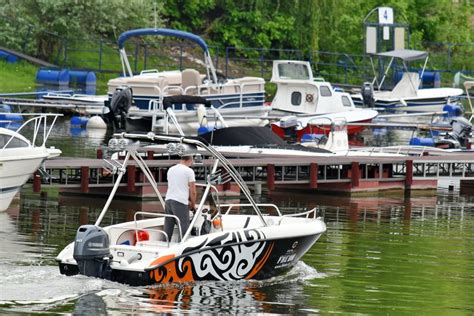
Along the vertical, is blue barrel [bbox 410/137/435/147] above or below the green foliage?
below

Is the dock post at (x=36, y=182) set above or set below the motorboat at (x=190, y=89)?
below

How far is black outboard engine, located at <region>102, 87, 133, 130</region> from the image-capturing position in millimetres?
44844

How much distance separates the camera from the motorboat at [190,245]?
1877cm

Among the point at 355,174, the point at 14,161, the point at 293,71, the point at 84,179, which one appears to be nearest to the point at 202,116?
the point at 355,174

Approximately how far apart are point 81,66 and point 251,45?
9.16 meters

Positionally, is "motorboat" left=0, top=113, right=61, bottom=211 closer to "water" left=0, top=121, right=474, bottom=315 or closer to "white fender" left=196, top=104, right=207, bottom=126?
"water" left=0, top=121, right=474, bottom=315

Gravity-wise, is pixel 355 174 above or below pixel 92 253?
above

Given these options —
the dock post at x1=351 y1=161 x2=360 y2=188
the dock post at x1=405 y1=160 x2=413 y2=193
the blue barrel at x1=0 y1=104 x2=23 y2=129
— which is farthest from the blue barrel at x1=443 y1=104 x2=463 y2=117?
the dock post at x1=351 y1=161 x2=360 y2=188

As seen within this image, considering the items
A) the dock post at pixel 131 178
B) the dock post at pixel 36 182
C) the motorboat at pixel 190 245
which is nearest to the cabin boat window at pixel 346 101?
the dock post at pixel 131 178

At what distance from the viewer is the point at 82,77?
2432 inches

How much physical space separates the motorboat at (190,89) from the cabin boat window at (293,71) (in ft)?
4.59

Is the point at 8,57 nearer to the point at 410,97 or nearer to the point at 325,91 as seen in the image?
the point at 410,97

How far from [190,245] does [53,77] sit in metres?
41.8

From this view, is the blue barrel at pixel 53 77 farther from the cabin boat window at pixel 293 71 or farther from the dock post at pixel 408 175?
the dock post at pixel 408 175
